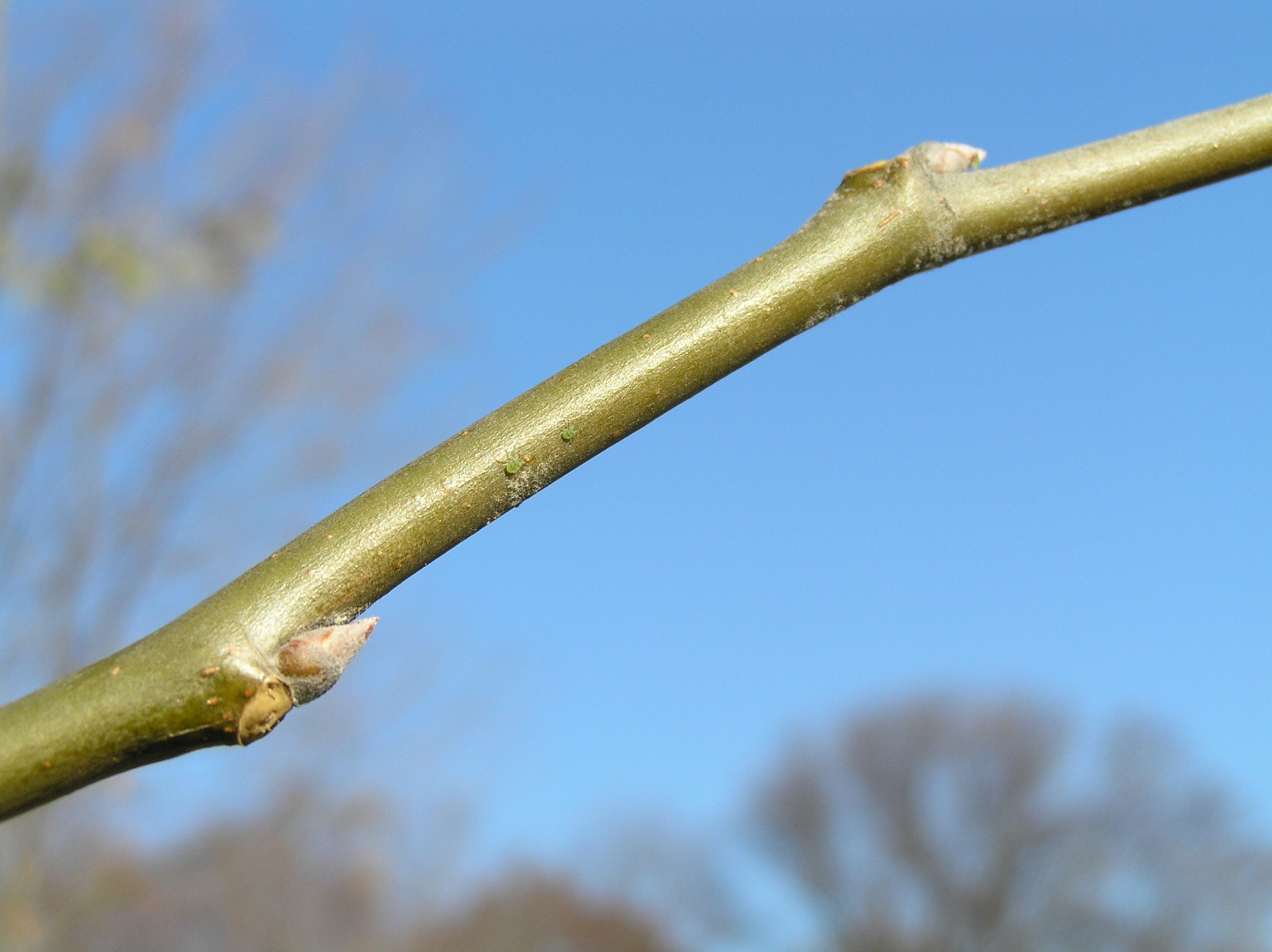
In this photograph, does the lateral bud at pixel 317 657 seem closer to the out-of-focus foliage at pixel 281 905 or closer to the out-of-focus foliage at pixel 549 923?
the out-of-focus foliage at pixel 281 905

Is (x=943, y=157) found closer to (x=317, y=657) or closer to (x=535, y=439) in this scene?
(x=535, y=439)

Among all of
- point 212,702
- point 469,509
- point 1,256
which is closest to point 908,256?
point 469,509

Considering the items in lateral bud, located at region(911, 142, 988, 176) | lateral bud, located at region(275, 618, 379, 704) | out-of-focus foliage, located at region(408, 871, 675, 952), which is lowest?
lateral bud, located at region(275, 618, 379, 704)

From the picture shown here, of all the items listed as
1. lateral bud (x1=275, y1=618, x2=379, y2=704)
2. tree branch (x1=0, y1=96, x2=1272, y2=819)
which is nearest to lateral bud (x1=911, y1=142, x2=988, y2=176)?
tree branch (x1=0, y1=96, x2=1272, y2=819)

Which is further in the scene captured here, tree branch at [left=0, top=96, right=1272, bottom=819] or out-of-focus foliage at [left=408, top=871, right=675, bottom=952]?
out-of-focus foliage at [left=408, top=871, right=675, bottom=952]

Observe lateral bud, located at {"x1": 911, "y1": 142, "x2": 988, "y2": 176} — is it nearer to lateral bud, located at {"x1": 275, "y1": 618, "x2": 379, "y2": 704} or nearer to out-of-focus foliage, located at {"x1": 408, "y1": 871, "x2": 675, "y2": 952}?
lateral bud, located at {"x1": 275, "y1": 618, "x2": 379, "y2": 704}

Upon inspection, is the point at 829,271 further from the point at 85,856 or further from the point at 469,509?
the point at 85,856

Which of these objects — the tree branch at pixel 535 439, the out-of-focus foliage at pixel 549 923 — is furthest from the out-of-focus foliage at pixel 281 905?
the tree branch at pixel 535 439

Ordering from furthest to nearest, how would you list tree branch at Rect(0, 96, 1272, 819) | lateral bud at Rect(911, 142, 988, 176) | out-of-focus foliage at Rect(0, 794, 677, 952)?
out-of-focus foliage at Rect(0, 794, 677, 952)
lateral bud at Rect(911, 142, 988, 176)
tree branch at Rect(0, 96, 1272, 819)
